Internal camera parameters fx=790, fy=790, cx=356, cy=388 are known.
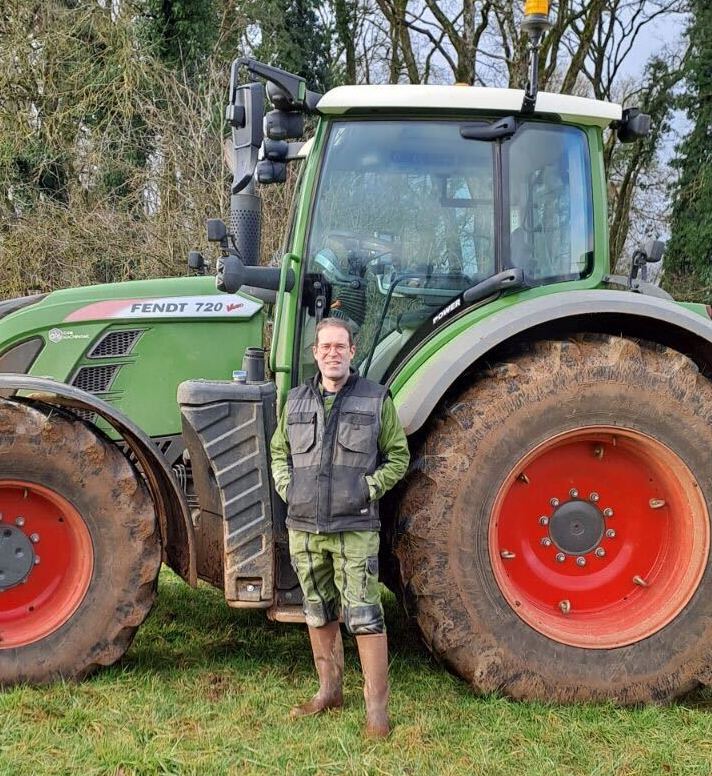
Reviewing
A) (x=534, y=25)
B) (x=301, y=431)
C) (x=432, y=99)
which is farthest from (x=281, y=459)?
(x=534, y=25)

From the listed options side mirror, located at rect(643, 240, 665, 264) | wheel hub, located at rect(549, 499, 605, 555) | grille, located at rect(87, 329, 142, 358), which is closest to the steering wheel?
grille, located at rect(87, 329, 142, 358)

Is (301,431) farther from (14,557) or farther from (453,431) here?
(14,557)

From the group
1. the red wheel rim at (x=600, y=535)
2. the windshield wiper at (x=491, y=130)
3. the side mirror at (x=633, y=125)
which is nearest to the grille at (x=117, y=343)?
the windshield wiper at (x=491, y=130)

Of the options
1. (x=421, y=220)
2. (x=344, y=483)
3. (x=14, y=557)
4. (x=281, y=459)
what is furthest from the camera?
(x=421, y=220)

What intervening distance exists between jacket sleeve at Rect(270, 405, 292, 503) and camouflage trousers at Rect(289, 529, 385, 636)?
0.18 m

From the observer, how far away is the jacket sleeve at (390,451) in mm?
2834

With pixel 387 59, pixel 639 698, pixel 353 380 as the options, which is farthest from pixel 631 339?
pixel 387 59

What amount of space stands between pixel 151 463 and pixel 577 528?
5.84ft

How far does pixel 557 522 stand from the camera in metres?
3.23

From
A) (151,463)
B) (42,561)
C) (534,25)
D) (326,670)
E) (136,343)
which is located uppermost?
(534,25)

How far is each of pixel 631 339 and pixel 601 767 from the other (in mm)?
1601

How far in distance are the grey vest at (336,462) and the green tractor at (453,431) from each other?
24cm

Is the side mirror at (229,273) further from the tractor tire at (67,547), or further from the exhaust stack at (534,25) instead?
the exhaust stack at (534,25)

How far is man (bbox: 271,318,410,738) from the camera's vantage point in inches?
111
